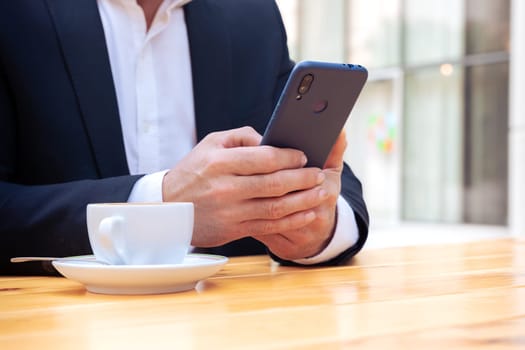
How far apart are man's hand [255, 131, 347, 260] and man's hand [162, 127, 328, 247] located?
3cm

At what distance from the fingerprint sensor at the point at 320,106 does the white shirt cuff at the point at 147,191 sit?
0.26 m

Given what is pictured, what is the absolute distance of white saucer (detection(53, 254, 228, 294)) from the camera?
2.81 feet

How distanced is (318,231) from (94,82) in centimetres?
51

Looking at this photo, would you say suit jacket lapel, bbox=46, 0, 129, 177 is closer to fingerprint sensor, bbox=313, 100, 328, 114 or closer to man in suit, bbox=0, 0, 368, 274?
man in suit, bbox=0, 0, 368, 274

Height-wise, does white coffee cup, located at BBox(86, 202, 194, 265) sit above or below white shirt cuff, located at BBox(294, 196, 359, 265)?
above

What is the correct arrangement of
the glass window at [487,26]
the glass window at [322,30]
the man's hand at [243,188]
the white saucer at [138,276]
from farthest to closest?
1. the glass window at [322,30]
2. the glass window at [487,26]
3. the man's hand at [243,188]
4. the white saucer at [138,276]

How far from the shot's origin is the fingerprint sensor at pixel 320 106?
3.49ft

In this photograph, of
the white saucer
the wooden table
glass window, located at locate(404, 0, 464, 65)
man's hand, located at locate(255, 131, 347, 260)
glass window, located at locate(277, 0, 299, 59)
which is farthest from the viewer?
glass window, located at locate(277, 0, 299, 59)

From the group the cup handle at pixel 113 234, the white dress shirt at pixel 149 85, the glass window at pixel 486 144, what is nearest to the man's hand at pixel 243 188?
the cup handle at pixel 113 234

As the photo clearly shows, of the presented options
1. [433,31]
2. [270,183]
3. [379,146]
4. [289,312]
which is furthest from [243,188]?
[379,146]

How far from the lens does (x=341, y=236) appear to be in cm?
127

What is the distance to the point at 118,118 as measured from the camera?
1441 mm

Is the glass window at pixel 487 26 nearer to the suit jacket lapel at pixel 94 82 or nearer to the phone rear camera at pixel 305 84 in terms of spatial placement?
the suit jacket lapel at pixel 94 82

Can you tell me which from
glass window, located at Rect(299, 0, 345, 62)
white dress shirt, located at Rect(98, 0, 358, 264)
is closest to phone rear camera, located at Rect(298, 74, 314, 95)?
white dress shirt, located at Rect(98, 0, 358, 264)
